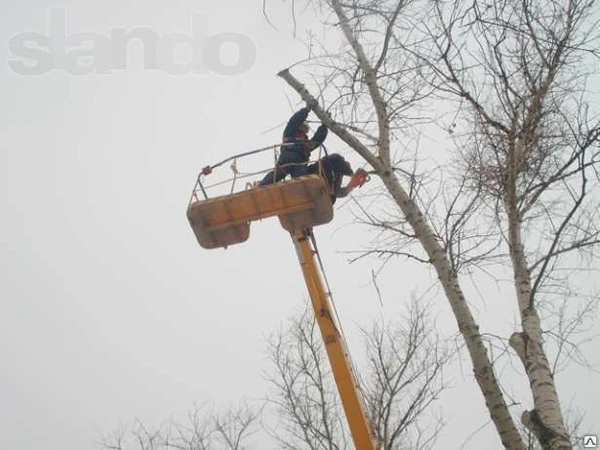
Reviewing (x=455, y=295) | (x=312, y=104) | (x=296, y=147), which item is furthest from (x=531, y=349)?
(x=296, y=147)

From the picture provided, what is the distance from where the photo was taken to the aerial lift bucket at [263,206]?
464 centimetres

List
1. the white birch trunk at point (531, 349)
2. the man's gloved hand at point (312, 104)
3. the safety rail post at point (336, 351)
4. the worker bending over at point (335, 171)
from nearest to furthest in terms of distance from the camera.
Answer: the white birch trunk at point (531, 349)
the safety rail post at point (336, 351)
the man's gloved hand at point (312, 104)
the worker bending over at point (335, 171)

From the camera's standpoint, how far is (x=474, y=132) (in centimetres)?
446

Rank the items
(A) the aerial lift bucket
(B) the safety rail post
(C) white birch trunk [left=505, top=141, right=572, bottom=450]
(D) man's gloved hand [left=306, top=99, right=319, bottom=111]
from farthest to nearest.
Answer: (D) man's gloved hand [left=306, top=99, right=319, bottom=111], (A) the aerial lift bucket, (B) the safety rail post, (C) white birch trunk [left=505, top=141, right=572, bottom=450]

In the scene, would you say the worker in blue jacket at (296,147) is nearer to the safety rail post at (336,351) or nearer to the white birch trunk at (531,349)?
the safety rail post at (336,351)

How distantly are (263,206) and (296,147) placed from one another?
1076mm

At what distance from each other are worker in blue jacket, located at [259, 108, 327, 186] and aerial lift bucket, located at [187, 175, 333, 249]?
464 millimetres

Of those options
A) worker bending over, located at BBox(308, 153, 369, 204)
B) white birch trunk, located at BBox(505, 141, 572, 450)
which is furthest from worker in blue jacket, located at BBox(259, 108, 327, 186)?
white birch trunk, located at BBox(505, 141, 572, 450)

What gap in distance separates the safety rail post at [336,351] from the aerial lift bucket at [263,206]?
0.38 metres

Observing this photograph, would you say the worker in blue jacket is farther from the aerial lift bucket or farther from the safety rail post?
the safety rail post

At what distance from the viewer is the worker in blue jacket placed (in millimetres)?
5168

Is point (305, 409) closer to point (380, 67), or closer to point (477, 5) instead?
point (380, 67)

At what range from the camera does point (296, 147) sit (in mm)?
5480

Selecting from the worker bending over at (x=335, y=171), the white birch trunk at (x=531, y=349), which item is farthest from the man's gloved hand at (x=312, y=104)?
the white birch trunk at (x=531, y=349)
